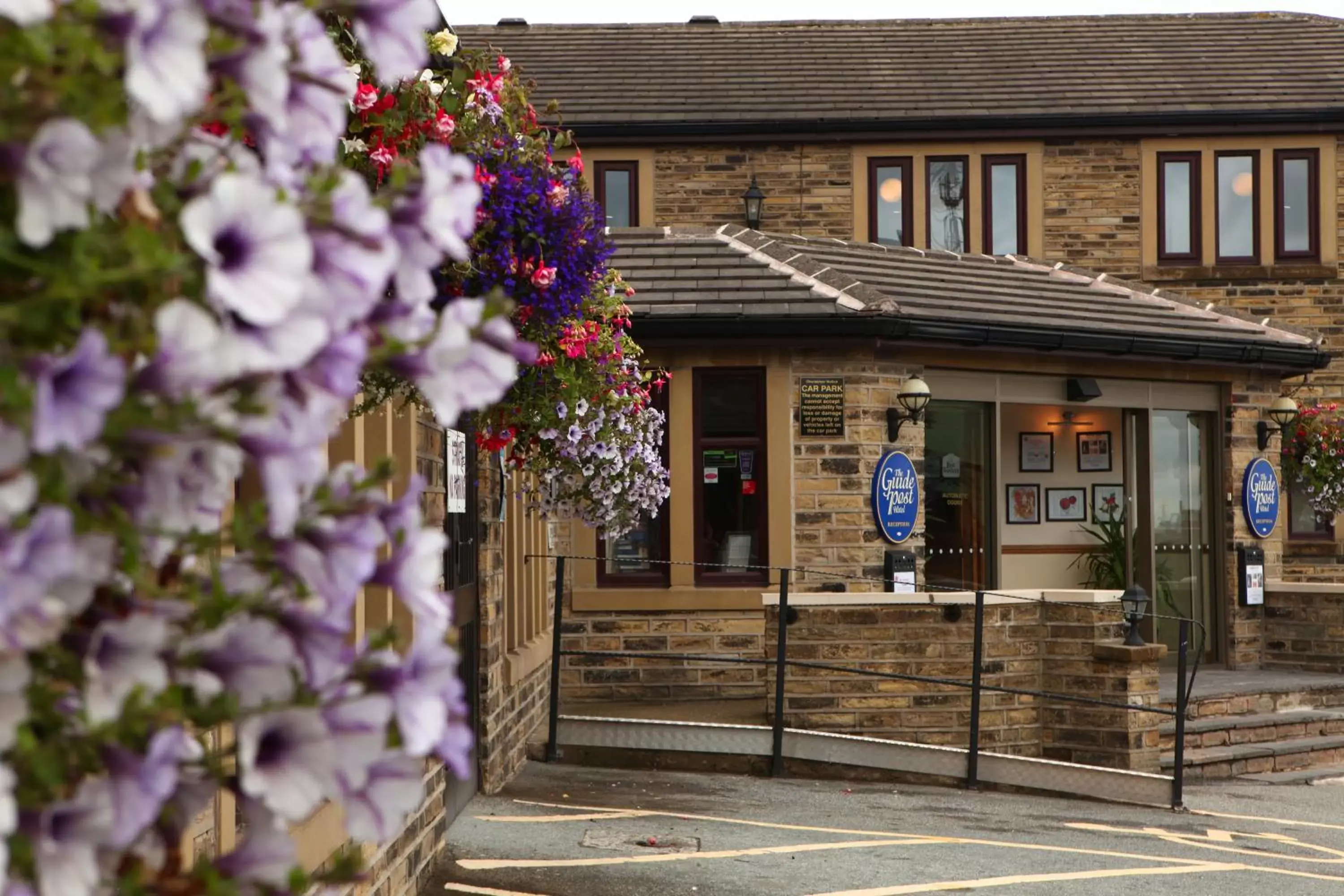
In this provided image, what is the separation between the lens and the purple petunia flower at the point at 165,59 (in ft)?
4.03

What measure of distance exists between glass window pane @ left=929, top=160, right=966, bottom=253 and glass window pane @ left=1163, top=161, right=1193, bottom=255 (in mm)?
2288

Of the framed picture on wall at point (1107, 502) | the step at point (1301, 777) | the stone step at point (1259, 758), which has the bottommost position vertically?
the step at point (1301, 777)

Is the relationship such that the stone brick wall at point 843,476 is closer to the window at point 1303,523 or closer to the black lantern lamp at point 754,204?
the black lantern lamp at point 754,204

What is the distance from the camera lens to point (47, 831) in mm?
1271

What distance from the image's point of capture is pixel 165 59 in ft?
4.11

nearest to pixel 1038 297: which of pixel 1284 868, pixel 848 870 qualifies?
pixel 1284 868

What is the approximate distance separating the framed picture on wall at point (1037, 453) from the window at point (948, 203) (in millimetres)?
3900

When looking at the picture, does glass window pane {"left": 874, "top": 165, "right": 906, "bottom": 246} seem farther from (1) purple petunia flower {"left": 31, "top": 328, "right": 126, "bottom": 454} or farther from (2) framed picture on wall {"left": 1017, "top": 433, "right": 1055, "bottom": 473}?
(1) purple petunia flower {"left": 31, "top": 328, "right": 126, "bottom": 454}

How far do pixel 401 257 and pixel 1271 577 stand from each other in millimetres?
15563

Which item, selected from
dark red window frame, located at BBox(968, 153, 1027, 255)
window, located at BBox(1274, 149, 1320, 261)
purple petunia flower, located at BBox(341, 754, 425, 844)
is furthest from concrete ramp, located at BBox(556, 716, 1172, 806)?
A: window, located at BBox(1274, 149, 1320, 261)

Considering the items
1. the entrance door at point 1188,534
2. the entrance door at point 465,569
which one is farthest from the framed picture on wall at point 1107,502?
the entrance door at point 465,569

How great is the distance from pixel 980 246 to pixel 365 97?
15465 millimetres

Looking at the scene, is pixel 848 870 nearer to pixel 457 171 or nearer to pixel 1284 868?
pixel 1284 868

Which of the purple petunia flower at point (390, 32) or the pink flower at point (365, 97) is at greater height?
the pink flower at point (365, 97)
